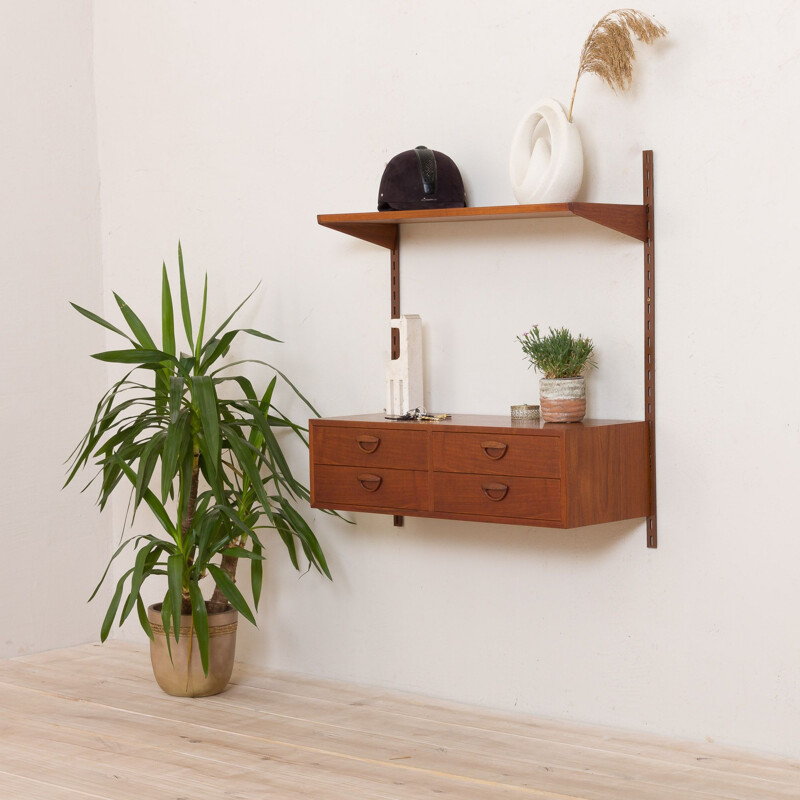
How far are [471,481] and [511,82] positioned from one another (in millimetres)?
1030

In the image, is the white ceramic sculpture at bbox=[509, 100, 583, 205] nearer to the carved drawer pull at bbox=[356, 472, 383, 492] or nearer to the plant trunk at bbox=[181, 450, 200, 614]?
the carved drawer pull at bbox=[356, 472, 383, 492]

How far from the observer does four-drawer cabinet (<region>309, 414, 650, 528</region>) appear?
8.43 ft

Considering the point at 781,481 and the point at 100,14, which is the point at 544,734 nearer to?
the point at 781,481

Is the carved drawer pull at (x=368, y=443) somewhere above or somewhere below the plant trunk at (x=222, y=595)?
above

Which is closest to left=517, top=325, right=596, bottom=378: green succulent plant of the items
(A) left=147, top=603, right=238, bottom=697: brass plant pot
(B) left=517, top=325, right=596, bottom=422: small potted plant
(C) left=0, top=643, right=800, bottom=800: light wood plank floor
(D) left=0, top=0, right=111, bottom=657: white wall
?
(B) left=517, top=325, right=596, bottom=422: small potted plant

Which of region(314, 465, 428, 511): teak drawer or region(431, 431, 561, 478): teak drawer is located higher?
region(431, 431, 561, 478): teak drawer

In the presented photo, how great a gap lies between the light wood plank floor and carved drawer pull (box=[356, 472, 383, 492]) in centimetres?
59

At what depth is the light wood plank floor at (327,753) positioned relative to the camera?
2.43 meters

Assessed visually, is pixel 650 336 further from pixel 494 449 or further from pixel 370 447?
pixel 370 447

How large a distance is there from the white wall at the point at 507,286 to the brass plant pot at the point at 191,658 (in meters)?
0.33

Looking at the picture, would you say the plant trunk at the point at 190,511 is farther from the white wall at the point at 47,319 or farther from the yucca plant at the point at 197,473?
the white wall at the point at 47,319

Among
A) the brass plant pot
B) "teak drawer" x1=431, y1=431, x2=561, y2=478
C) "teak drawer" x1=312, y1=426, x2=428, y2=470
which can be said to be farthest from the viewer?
the brass plant pot

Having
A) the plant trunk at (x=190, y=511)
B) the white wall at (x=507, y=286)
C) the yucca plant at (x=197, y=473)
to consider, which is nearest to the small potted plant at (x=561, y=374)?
the white wall at (x=507, y=286)

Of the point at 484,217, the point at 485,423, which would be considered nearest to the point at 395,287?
the point at 484,217
